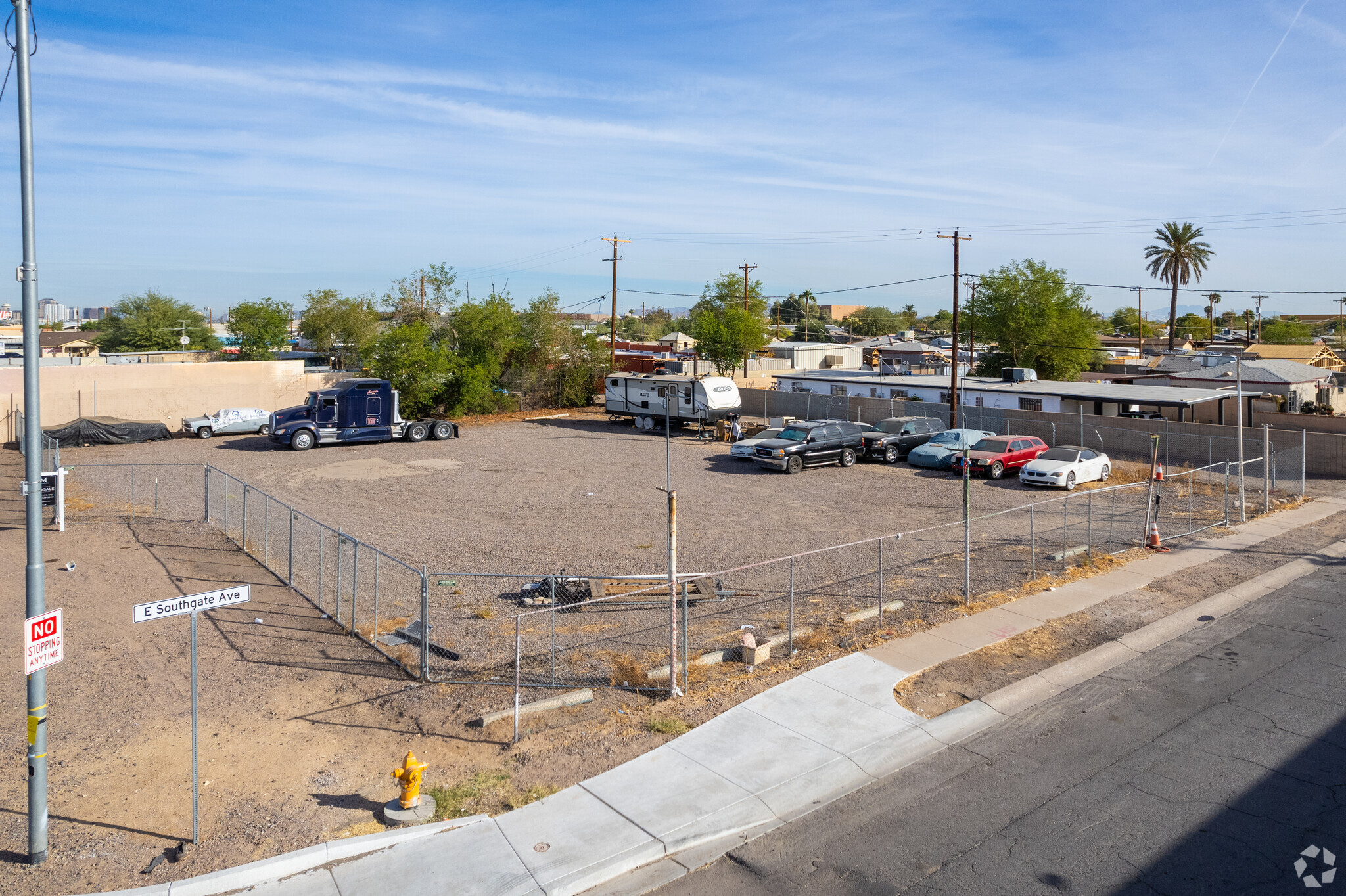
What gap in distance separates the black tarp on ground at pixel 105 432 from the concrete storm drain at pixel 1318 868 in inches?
1565

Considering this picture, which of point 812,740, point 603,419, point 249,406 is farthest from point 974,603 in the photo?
point 249,406

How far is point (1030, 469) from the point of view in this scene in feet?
94.7

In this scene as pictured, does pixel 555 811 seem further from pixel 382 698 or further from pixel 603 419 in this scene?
pixel 603 419

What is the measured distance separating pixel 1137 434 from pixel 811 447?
13740 mm

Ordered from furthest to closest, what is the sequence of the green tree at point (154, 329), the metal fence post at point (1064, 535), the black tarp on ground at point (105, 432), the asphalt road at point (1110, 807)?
the green tree at point (154, 329)
the black tarp on ground at point (105, 432)
the metal fence post at point (1064, 535)
the asphalt road at point (1110, 807)

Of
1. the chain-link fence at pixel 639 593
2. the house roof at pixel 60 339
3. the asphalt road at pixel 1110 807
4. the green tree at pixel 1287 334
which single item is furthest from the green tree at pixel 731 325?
the green tree at pixel 1287 334

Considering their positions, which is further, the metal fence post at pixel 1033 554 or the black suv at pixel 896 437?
the black suv at pixel 896 437

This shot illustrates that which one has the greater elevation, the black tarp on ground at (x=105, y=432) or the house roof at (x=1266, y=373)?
the house roof at (x=1266, y=373)

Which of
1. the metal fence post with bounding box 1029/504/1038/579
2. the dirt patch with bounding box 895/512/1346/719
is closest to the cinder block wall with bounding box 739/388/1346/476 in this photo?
the dirt patch with bounding box 895/512/1346/719

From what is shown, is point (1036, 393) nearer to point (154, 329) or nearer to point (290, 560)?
A: point (290, 560)

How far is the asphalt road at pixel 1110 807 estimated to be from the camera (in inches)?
311

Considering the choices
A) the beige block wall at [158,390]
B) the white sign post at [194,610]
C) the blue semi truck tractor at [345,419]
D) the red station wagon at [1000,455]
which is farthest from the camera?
the beige block wall at [158,390]

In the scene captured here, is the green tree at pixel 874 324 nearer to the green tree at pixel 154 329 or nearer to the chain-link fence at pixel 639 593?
the green tree at pixel 154 329

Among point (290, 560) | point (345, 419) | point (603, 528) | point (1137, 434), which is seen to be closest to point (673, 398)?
point (345, 419)
